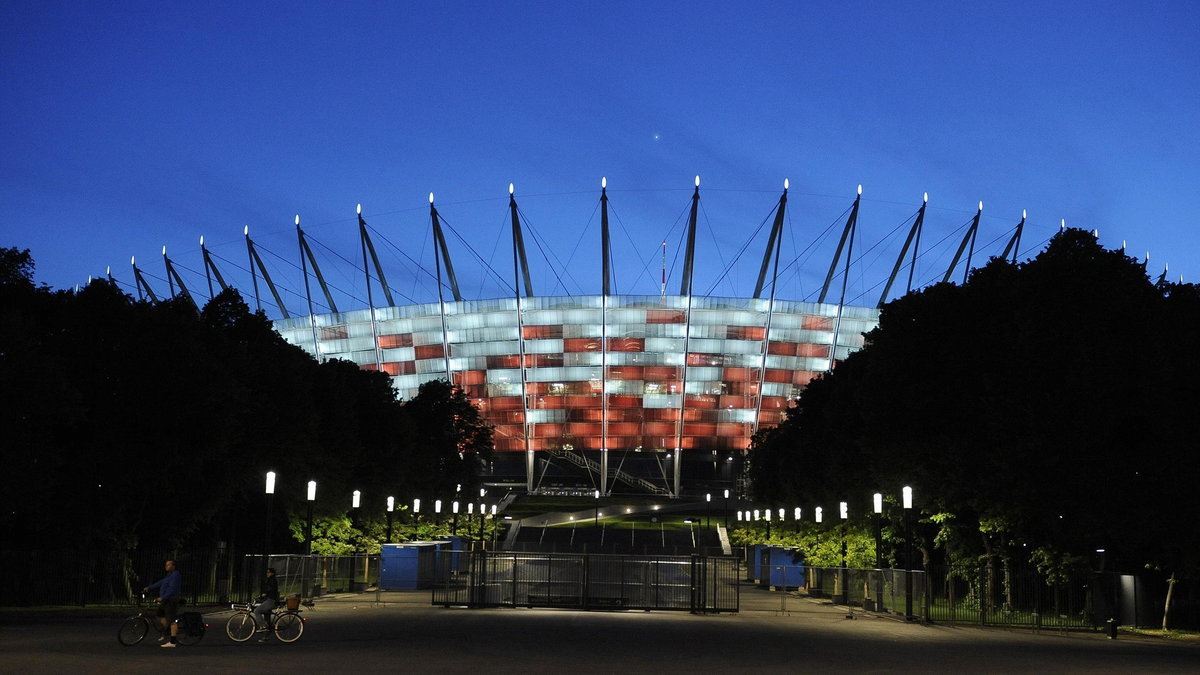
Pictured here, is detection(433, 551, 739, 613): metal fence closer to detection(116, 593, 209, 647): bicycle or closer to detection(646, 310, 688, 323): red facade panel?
detection(116, 593, 209, 647): bicycle

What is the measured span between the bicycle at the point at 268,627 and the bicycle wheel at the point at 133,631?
1.88m

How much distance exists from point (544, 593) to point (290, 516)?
1907 cm

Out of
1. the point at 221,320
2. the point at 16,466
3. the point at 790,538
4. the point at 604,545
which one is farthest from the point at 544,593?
the point at 604,545

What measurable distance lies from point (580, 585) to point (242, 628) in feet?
72.3

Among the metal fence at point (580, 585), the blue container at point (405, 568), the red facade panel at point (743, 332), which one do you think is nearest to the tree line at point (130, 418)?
the blue container at point (405, 568)

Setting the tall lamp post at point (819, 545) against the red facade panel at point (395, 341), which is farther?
the red facade panel at point (395, 341)

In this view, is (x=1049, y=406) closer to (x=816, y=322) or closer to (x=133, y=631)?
(x=133, y=631)

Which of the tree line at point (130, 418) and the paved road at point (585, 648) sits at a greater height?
the tree line at point (130, 418)

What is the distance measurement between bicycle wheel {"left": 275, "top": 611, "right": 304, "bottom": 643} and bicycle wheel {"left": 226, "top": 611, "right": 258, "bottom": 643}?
0.53m

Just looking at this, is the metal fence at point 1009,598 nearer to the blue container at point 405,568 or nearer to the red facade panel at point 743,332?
the blue container at point 405,568

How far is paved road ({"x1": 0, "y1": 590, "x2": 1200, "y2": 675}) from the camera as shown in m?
23.3

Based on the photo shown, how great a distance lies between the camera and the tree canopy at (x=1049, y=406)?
38875 millimetres

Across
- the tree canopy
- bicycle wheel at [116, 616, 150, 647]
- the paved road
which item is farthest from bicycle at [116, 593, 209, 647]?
the tree canopy

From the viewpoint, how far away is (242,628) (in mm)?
28469
